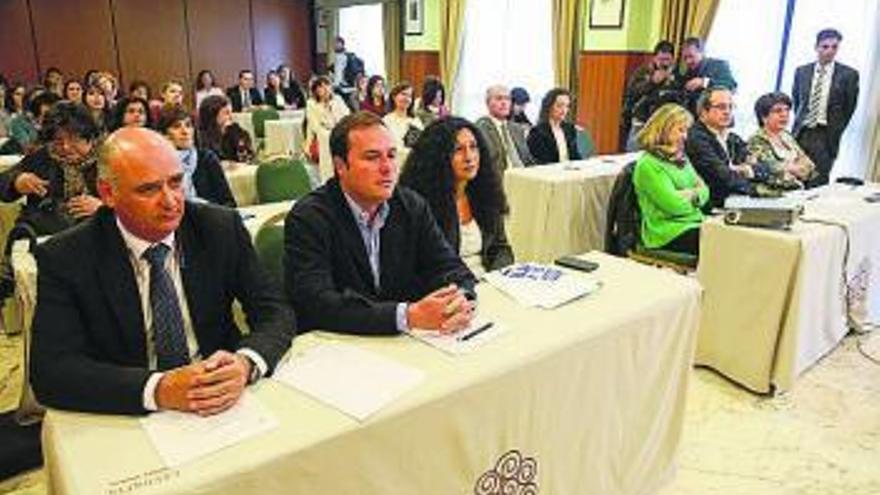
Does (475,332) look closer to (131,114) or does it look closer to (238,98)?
(131,114)

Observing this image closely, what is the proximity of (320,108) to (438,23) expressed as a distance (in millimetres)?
3210

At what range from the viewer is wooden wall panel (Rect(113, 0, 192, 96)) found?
30.9 feet

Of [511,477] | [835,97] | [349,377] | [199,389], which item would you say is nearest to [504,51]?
[835,97]

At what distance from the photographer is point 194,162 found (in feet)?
10.5

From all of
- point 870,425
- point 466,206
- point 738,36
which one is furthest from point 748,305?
point 738,36

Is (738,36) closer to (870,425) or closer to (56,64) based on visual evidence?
(870,425)

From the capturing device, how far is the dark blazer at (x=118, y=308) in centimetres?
120

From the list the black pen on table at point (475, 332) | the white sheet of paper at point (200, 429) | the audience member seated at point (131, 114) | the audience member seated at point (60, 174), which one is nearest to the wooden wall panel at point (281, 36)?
the audience member seated at point (131, 114)

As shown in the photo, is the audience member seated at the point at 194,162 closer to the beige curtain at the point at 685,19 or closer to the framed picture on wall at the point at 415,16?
the beige curtain at the point at 685,19

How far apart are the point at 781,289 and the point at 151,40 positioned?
9625 mm

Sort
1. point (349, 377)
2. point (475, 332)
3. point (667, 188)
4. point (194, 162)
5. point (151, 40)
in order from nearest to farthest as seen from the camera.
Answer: point (349, 377)
point (475, 332)
point (667, 188)
point (194, 162)
point (151, 40)

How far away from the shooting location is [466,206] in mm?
2463

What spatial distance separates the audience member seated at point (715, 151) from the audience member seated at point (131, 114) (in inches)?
123

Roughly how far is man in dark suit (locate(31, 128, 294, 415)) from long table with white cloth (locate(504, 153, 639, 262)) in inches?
94.8
